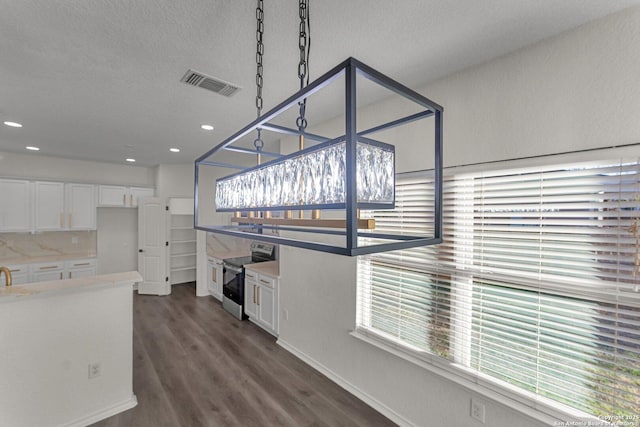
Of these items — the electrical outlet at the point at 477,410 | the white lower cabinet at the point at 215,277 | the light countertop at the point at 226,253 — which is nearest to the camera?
the electrical outlet at the point at 477,410

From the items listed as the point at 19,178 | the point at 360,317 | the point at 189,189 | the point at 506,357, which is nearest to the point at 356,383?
the point at 360,317

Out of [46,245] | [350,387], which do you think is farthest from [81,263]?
[350,387]

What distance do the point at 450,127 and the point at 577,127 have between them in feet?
2.13

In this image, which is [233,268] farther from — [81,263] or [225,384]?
[81,263]

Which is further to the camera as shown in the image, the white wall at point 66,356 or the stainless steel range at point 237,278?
the stainless steel range at point 237,278

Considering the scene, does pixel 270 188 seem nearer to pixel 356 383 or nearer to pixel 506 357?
pixel 506 357

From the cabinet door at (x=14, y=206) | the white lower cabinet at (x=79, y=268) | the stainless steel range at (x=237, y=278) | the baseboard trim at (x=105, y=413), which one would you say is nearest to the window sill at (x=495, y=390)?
the baseboard trim at (x=105, y=413)

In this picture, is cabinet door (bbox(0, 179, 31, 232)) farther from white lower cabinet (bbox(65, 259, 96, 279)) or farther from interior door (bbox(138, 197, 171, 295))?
interior door (bbox(138, 197, 171, 295))

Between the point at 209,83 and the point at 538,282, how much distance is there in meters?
2.47

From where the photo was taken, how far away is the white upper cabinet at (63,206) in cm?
444

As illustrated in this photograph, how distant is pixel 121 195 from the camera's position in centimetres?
529

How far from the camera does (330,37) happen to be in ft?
4.79

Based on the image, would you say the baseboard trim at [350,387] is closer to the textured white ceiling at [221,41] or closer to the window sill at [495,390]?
the window sill at [495,390]

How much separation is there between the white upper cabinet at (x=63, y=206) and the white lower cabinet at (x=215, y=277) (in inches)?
86.2
